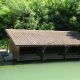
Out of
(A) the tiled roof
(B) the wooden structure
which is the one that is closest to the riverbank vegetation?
(B) the wooden structure

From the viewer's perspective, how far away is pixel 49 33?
67.8 feet

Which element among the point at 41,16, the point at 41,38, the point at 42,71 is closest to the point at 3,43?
the point at 41,16

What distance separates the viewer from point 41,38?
739 inches

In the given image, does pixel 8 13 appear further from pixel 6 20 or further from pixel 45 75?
pixel 45 75

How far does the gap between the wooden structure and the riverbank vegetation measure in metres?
7.14

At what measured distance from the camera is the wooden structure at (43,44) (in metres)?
17.7

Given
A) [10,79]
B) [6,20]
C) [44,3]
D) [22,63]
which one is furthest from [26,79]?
[44,3]

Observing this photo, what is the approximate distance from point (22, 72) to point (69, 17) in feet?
52.7

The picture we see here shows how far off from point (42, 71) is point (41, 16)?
1603 cm

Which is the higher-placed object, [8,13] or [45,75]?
[8,13]

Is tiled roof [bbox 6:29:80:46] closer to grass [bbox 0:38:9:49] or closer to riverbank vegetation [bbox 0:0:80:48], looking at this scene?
grass [bbox 0:38:9:49]

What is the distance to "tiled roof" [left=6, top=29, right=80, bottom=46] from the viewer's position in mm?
17406

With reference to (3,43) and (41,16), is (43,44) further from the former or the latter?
(41,16)

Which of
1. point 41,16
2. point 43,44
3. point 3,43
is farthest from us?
point 41,16
